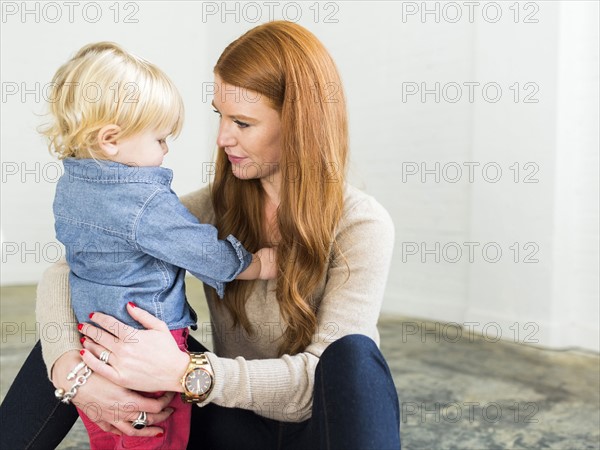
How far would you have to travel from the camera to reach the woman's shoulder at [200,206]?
1988 mm

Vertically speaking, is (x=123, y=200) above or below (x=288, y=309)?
above

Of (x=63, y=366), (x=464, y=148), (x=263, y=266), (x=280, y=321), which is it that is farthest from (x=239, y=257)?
(x=464, y=148)

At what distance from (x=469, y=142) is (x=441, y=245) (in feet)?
2.28

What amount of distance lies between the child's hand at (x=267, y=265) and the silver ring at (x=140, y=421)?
426 mm

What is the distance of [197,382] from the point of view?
4.88ft

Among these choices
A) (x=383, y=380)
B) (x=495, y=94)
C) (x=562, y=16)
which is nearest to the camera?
(x=383, y=380)

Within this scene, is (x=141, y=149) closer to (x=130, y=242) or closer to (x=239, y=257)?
(x=130, y=242)

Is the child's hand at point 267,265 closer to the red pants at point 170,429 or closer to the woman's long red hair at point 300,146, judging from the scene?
the woman's long red hair at point 300,146

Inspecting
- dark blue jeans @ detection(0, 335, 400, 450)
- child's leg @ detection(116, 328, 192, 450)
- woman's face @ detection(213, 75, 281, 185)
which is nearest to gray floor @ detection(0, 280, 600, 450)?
dark blue jeans @ detection(0, 335, 400, 450)

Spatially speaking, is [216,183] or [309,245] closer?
[309,245]

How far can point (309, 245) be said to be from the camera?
1697mm

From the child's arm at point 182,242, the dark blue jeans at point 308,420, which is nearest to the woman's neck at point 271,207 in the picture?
the child's arm at point 182,242

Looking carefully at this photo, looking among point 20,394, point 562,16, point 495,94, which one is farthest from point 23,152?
point 20,394

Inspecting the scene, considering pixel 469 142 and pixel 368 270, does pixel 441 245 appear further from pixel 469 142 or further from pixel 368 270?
pixel 368 270
